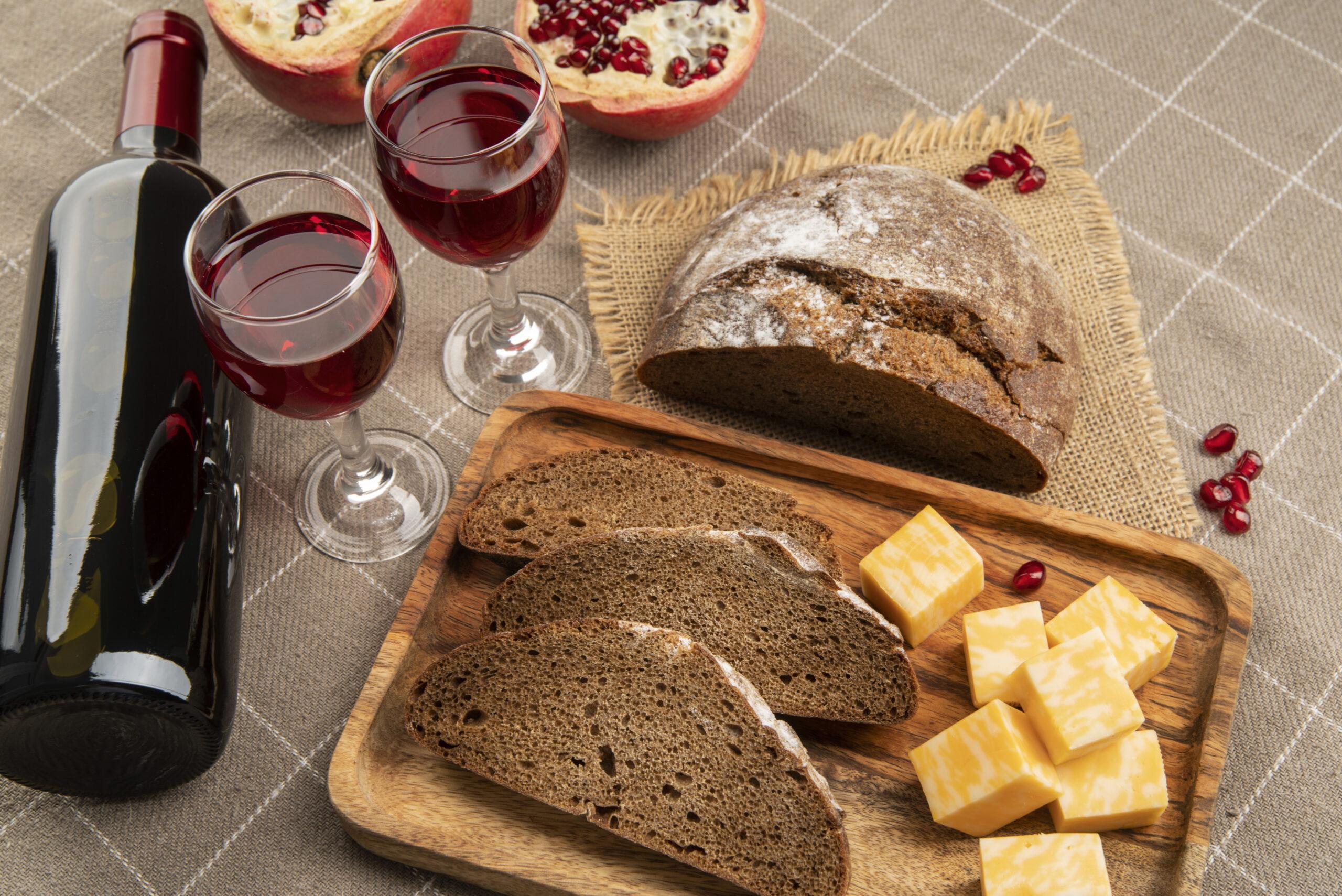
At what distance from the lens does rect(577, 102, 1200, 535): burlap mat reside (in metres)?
2.82

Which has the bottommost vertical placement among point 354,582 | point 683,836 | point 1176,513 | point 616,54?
point 354,582

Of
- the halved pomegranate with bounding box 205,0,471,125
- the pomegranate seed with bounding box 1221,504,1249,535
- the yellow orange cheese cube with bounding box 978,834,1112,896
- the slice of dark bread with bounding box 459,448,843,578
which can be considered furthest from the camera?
the halved pomegranate with bounding box 205,0,471,125

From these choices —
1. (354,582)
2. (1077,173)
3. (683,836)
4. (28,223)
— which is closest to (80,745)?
(354,582)

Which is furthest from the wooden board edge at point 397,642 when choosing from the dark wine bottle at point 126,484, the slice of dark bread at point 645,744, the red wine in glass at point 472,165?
the red wine in glass at point 472,165

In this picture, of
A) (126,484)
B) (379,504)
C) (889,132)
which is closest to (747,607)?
(379,504)

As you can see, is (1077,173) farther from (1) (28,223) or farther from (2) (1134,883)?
(1) (28,223)

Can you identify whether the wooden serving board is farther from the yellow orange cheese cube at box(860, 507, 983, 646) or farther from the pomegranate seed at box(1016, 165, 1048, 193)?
the pomegranate seed at box(1016, 165, 1048, 193)

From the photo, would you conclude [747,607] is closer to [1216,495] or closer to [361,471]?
[361,471]

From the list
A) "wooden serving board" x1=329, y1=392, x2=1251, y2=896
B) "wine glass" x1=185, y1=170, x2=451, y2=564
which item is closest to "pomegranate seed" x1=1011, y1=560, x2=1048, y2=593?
"wooden serving board" x1=329, y1=392, x2=1251, y2=896

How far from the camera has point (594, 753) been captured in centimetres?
220

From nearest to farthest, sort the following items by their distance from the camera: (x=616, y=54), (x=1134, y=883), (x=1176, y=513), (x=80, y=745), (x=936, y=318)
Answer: (x=80, y=745) → (x=1134, y=883) → (x=936, y=318) → (x=1176, y=513) → (x=616, y=54)

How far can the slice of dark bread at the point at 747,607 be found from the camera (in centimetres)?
229

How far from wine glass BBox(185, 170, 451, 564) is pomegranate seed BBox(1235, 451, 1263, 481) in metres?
2.15

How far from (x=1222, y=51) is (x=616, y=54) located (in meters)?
1.95
